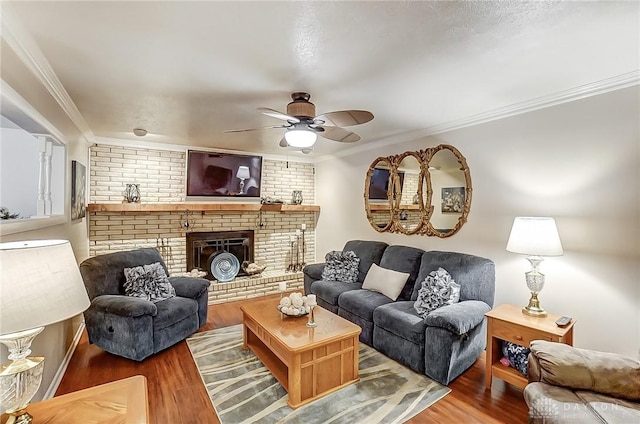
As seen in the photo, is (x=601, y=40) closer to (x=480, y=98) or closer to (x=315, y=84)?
(x=480, y=98)

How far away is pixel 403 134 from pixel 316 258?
9.74ft

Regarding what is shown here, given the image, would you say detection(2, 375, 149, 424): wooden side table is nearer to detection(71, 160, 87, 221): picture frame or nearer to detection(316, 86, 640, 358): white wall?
detection(71, 160, 87, 221): picture frame

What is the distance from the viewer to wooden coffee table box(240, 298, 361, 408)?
226 cm

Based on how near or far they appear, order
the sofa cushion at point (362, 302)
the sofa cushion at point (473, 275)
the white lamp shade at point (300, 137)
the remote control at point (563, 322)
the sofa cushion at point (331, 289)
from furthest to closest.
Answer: the sofa cushion at point (331, 289), the sofa cushion at point (362, 302), the sofa cushion at point (473, 275), the white lamp shade at point (300, 137), the remote control at point (563, 322)

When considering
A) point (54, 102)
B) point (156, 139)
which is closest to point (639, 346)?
point (54, 102)

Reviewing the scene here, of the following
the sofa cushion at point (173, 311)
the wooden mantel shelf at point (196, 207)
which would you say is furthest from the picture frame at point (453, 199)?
the sofa cushion at point (173, 311)

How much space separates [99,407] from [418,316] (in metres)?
2.38

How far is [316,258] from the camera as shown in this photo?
19.5 ft

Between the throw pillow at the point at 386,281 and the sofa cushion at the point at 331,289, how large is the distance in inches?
8.1

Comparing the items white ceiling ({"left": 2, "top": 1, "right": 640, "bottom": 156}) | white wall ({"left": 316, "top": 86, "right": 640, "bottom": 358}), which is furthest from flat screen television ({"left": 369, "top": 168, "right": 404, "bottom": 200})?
white ceiling ({"left": 2, "top": 1, "right": 640, "bottom": 156})

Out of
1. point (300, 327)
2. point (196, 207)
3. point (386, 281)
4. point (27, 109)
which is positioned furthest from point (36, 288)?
point (196, 207)

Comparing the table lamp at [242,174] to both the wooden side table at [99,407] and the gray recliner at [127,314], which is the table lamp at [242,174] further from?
the wooden side table at [99,407]

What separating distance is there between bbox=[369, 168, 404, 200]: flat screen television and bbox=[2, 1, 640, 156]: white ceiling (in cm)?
144

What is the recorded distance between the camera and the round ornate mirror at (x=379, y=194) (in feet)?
14.3
